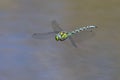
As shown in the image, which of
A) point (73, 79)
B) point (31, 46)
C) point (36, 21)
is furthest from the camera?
point (36, 21)

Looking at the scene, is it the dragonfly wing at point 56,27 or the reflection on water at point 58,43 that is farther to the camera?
the dragonfly wing at point 56,27

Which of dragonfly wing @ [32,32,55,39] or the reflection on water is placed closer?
the reflection on water

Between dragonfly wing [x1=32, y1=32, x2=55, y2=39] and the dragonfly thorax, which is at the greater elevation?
dragonfly wing [x1=32, y1=32, x2=55, y2=39]

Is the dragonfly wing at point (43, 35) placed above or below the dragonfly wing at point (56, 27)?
below

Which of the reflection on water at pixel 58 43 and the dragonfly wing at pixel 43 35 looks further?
the dragonfly wing at pixel 43 35

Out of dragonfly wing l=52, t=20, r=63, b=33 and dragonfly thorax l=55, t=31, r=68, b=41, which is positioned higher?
dragonfly wing l=52, t=20, r=63, b=33

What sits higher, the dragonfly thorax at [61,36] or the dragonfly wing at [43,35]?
the dragonfly wing at [43,35]

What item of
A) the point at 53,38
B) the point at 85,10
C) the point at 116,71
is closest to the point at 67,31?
the point at 53,38

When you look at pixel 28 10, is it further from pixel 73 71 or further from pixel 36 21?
pixel 73 71
